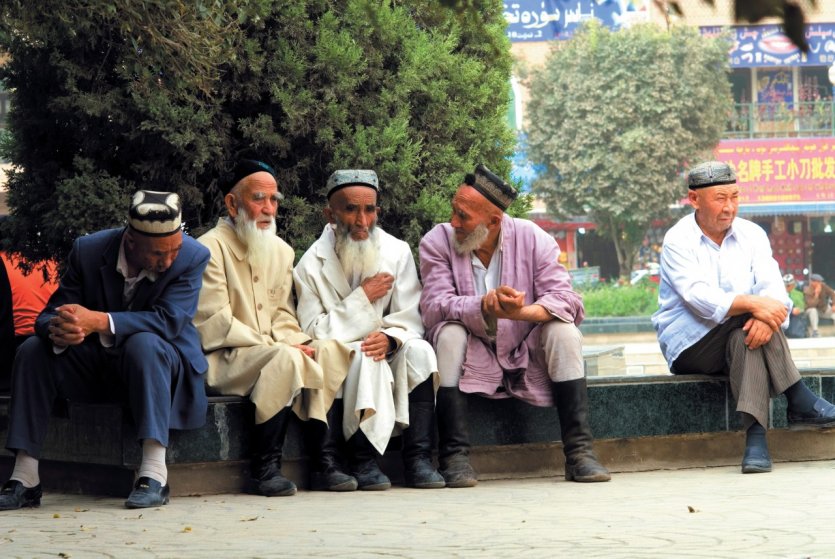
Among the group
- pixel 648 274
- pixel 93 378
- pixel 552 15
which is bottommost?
pixel 93 378

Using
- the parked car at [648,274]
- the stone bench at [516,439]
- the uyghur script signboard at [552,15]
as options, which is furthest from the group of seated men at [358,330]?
the uyghur script signboard at [552,15]

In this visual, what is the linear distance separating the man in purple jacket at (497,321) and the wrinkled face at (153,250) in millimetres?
1347

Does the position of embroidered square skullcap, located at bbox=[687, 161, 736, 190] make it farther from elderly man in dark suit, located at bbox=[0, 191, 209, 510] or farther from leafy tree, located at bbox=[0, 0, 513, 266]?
elderly man in dark suit, located at bbox=[0, 191, 209, 510]

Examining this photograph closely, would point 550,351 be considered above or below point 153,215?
below

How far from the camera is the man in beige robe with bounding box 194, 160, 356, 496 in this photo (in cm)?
624

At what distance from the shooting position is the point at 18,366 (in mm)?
5949

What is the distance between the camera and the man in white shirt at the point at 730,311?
6918 mm

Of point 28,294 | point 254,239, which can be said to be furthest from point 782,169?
point 254,239

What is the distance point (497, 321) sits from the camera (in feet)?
22.1

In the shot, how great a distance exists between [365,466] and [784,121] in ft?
145

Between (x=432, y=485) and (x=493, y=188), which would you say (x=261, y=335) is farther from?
(x=493, y=188)

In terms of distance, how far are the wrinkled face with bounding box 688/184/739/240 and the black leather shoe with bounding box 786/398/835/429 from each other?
40.2 inches

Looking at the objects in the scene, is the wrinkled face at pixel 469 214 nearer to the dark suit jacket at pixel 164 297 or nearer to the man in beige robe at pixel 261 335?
the man in beige robe at pixel 261 335

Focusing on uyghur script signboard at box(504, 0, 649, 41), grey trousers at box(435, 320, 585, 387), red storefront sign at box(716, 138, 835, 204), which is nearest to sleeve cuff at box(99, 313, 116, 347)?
grey trousers at box(435, 320, 585, 387)
